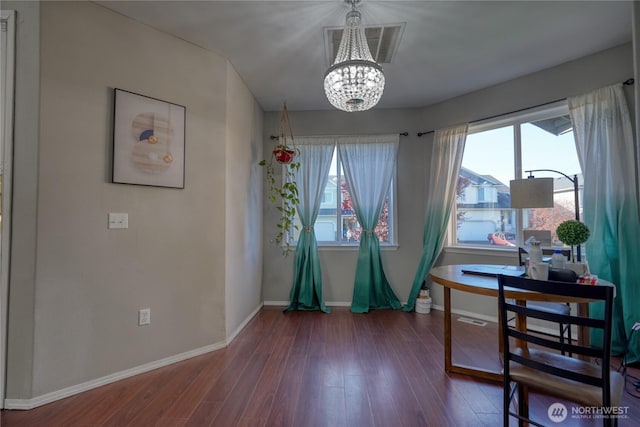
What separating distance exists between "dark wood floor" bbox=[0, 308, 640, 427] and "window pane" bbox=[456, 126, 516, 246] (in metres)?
1.15

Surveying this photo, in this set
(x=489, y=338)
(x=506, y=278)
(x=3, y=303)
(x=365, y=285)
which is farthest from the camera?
(x=365, y=285)

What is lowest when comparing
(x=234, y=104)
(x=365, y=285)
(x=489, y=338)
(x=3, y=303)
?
(x=489, y=338)

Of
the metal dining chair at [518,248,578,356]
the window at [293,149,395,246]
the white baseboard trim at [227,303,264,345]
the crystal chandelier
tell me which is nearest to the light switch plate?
the white baseboard trim at [227,303,264,345]

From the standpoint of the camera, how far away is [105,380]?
1939 millimetres

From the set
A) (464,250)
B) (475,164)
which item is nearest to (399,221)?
(464,250)

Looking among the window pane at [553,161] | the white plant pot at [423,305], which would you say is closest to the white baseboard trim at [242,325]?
the white plant pot at [423,305]

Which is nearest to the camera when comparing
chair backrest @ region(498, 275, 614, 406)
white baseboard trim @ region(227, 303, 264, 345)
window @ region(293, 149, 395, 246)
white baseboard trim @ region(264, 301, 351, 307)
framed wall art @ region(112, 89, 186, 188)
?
chair backrest @ region(498, 275, 614, 406)

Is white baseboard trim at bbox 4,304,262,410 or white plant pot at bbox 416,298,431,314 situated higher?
white plant pot at bbox 416,298,431,314

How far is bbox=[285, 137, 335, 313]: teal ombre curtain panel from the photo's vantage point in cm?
354

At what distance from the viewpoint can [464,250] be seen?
130 inches

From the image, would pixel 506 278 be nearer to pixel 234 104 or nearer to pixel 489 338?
pixel 489 338

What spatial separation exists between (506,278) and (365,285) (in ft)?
7.39

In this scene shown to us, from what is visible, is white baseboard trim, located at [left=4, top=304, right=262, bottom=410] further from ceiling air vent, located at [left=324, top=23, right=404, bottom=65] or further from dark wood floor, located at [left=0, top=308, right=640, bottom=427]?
ceiling air vent, located at [left=324, top=23, right=404, bottom=65]

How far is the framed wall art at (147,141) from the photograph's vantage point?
6.56ft
